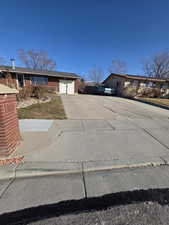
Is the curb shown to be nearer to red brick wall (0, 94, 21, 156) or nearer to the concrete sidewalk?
Result: the concrete sidewalk

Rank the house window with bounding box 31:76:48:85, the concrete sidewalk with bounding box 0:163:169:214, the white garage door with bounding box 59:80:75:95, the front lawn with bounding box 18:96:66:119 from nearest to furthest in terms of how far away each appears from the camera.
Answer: the concrete sidewalk with bounding box 0:163:169:214 < the front lawn with bounding box 18:96:66:119 < the house window with bounding box 31:76:48:85 < the white garage door with bounding box 59:80:75:95

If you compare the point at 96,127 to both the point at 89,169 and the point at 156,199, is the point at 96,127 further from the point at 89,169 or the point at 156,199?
the point at 156,199

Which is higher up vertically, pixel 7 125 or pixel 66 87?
pixel 66 87

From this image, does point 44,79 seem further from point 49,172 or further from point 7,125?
point 49,172

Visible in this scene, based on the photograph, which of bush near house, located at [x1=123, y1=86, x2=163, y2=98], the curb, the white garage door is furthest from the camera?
bush near house, located at [x1=123, y1=86, x2=163, y2=98]

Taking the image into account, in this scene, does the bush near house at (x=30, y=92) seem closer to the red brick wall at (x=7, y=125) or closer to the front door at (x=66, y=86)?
the red brick wall at (x=7, y=125)

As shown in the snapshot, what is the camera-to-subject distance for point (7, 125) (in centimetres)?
266

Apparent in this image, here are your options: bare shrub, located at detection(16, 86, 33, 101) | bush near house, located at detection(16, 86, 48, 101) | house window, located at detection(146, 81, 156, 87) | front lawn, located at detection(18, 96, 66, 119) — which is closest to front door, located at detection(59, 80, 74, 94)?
bush near house, located at detection(16, 86, 48, 101)

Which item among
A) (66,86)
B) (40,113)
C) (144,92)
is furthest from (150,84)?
(40,113)

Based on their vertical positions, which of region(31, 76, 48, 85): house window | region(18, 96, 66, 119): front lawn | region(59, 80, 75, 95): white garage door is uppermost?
region(31, 76, 48, 85): house window

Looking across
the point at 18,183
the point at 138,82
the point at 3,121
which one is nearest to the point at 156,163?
the point at 18,183

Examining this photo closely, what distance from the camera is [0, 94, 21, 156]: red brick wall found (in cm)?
249

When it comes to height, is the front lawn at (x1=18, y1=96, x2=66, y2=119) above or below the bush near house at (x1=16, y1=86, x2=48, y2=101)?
below

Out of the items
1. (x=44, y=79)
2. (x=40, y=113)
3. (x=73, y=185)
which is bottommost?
(x=73, y=185)
